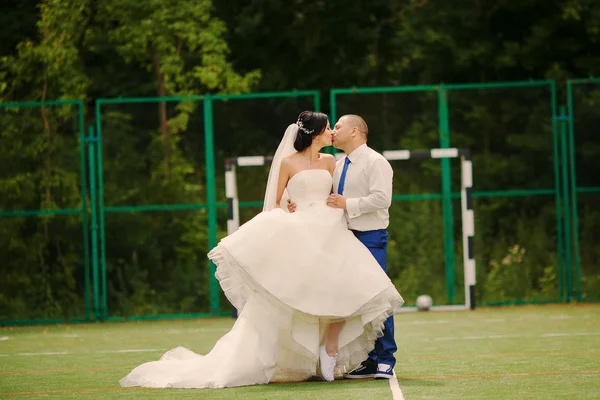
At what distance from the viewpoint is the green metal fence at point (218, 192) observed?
52.7ft

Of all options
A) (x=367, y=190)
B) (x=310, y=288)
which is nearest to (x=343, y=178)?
(x=367, y=190)

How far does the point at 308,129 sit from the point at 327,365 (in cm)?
172

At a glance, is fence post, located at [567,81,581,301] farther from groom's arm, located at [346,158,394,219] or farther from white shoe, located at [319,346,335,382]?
white shoe, located at [319,346,335,382]

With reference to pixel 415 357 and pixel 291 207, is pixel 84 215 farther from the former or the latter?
pixel 291 207

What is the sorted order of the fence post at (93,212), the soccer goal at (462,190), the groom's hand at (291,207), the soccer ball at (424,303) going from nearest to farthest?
the groom's hand at (291,207) → the soccer goal at (462,190) → the soccer ball at (424,303) → the fence post at (93,212)

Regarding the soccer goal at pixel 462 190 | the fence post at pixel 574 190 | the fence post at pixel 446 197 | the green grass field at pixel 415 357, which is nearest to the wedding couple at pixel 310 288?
the green grass field at pixel 415 357

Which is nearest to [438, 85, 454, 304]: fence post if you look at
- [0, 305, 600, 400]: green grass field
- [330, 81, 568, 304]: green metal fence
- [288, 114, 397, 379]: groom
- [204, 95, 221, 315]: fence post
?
[330, 81, 568, 304]: green metal fence

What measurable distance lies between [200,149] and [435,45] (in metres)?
7.14

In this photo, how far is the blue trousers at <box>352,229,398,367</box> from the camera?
28.8 feet

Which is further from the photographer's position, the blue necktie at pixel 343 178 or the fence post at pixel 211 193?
the fence post at pixel 211 193

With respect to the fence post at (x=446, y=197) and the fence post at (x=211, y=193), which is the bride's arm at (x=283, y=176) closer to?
the fence post at (x=211, y=193)

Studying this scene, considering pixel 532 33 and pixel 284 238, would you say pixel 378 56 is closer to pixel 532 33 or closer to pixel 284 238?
pixel 532 33

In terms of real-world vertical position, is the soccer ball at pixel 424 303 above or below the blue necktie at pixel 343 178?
below

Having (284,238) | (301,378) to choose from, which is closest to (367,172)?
(284,238)
